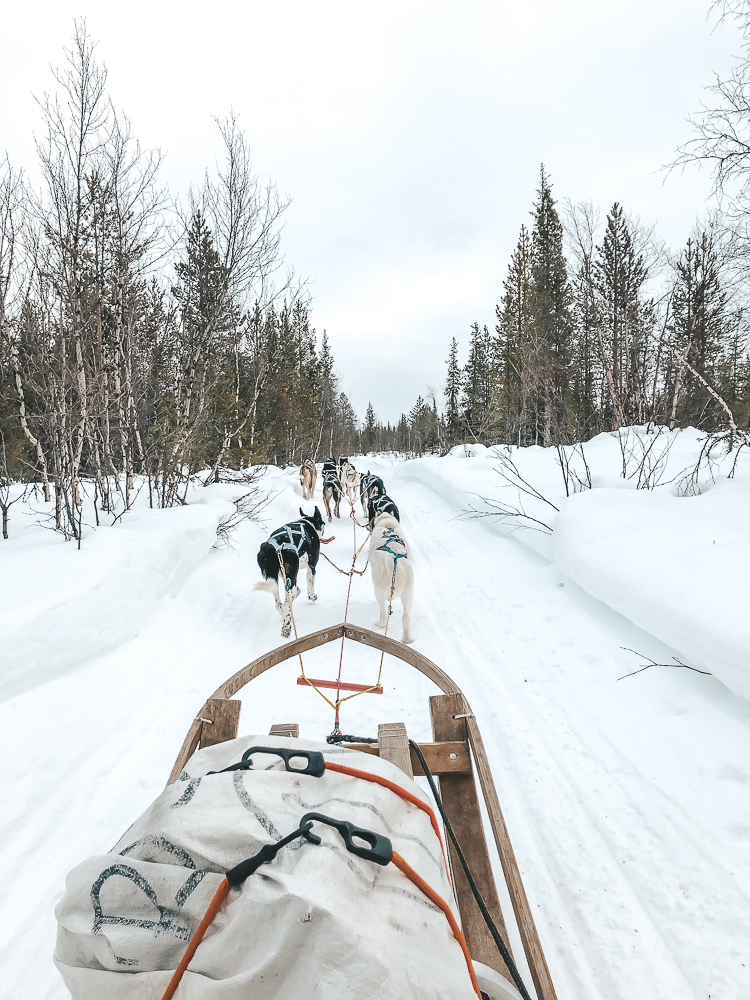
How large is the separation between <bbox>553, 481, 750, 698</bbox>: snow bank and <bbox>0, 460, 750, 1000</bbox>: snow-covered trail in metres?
0.25

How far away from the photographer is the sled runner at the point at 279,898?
74 centimetres

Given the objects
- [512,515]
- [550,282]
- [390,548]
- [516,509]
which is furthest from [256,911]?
[550,282]

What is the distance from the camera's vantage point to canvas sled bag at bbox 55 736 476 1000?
74 centimetres

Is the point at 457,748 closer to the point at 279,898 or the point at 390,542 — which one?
the point at 279,898

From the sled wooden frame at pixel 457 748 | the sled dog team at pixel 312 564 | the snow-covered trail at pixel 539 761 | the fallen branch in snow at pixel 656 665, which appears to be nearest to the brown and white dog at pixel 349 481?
the sled dog team at pixel 312 564

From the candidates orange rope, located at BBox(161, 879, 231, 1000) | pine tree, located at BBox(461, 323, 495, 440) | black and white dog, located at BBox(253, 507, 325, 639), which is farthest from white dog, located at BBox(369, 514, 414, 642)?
pine tree, located at BBox(461, 323, 495, 440)

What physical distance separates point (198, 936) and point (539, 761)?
235cm

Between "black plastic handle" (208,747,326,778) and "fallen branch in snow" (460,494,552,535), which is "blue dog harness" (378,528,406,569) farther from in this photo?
"black plastic handle" (208,747,326,778)

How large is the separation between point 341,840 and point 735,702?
118 inches

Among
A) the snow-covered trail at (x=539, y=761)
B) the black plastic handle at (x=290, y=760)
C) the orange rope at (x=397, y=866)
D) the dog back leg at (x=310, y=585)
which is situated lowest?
the snow-covered trail at (x=539, y=761)

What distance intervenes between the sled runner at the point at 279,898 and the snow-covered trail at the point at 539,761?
104 cm

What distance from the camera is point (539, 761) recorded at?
265 centimetres

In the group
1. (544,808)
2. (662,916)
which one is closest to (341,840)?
(662,916)

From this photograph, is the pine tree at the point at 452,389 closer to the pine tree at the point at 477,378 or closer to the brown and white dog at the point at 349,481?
the pine tree at the point at 477,378
